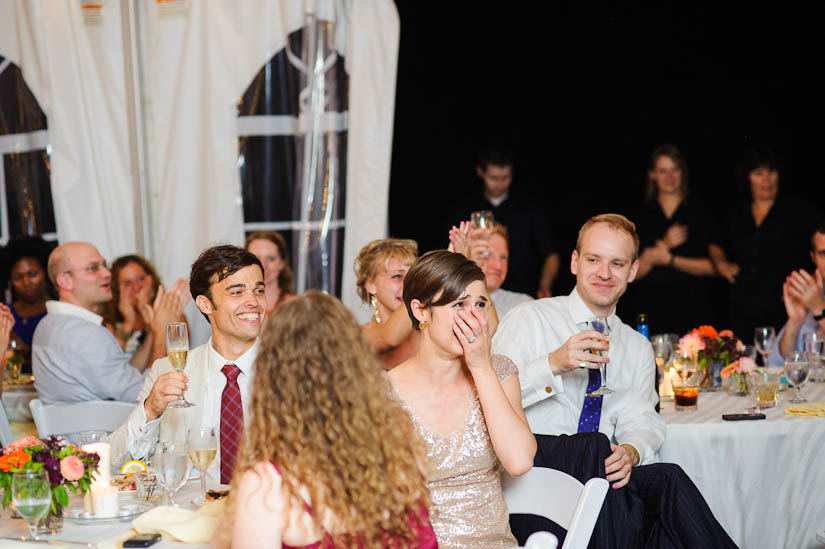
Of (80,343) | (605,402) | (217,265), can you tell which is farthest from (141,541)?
(80,343)

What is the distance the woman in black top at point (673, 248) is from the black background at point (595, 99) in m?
0.22

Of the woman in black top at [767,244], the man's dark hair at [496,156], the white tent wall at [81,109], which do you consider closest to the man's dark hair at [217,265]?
the white tent wall at [81,109]

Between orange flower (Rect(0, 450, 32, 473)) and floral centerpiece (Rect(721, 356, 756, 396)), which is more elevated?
orange flower (Rect(0, 450, 32, 473))

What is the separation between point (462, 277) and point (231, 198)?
3428 mm

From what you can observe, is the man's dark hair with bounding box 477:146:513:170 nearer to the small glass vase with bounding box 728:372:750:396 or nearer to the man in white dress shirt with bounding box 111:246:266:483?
the small glass vase with bounding box 728:372:750:396

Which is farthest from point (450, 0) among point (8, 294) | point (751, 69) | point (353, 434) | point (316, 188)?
point (353, 434)

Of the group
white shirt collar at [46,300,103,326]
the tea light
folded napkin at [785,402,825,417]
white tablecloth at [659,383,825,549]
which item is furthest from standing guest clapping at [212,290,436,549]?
white shirt collar at [46,300,103,326]

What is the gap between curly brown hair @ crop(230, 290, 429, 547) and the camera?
1.75 m

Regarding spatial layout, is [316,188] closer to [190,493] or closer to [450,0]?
[450,0]

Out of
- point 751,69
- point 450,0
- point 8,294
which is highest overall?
point 450,0

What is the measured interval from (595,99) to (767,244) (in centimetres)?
154

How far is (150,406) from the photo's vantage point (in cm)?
289

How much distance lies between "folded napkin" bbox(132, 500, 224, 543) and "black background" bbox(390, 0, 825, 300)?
437cm

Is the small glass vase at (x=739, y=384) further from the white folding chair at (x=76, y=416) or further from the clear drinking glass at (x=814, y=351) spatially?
the white folding chair at (x=76, y=416)
